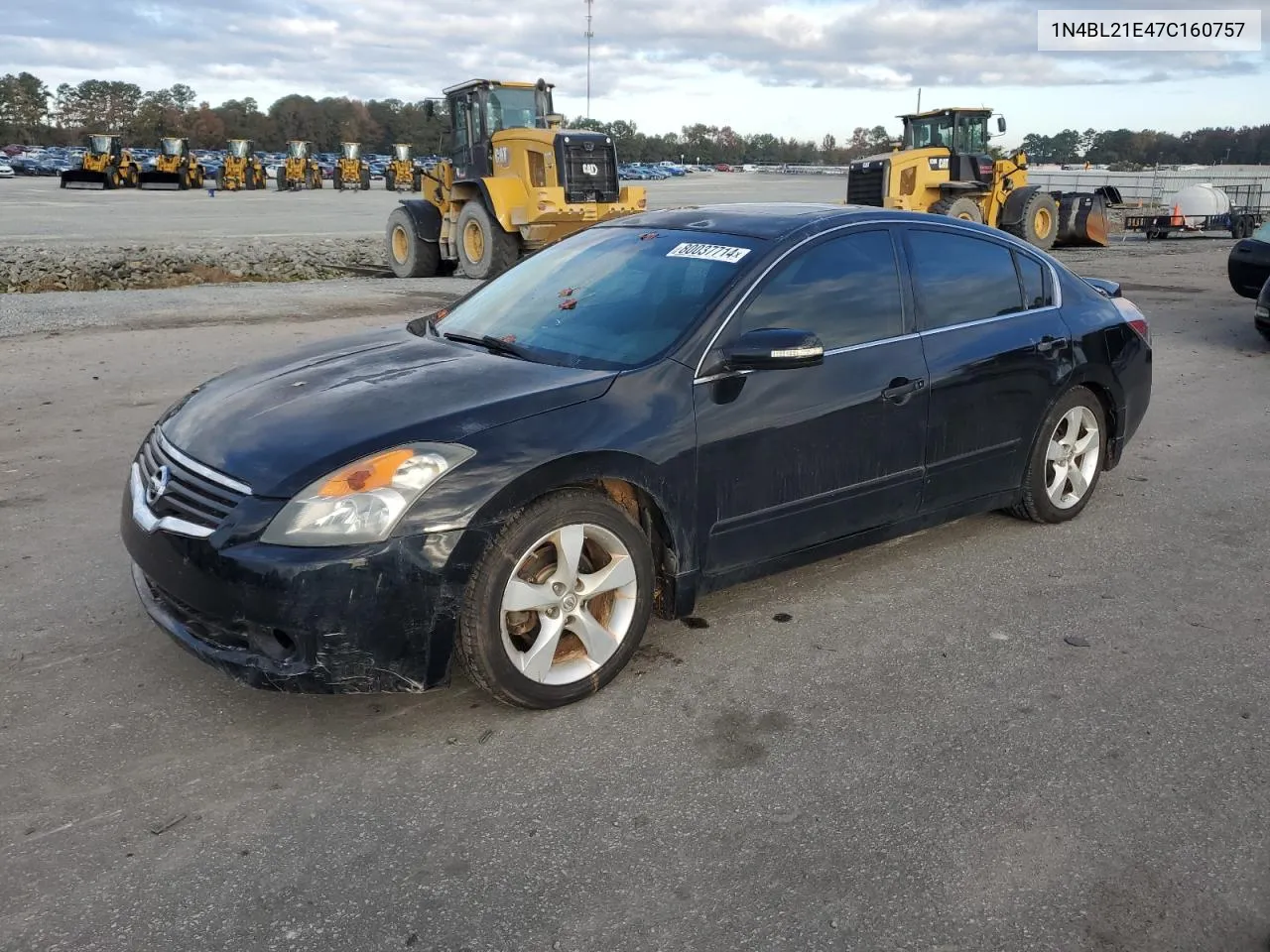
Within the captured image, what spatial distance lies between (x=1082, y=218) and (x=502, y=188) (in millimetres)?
15733

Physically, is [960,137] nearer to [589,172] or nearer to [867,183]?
[867,183]

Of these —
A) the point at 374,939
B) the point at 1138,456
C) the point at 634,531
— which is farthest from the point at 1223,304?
the point at 374,939

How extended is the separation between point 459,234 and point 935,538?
14230 mm

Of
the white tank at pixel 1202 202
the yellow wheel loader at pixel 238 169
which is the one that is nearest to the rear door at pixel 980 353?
the white tank at pixel 1202 202

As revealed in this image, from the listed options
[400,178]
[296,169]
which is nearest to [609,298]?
[296,169]

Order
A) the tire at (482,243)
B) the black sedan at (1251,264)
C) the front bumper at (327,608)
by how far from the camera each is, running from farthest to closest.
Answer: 1. the tire at (482,243)
2. the black sedan at (1251,264)
3. the front bumper at (327,608)

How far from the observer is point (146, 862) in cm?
264

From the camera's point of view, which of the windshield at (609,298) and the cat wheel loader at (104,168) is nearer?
the windshield at (609,298)

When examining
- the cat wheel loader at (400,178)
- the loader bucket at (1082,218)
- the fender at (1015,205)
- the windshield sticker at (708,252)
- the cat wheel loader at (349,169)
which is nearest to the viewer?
the windshield sticker at (708,252)

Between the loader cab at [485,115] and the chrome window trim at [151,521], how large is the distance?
14977 mm

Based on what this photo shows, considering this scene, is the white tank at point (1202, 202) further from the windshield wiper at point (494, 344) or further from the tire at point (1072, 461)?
the windshield wiper at point (494, 344)

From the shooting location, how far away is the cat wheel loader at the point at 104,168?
50188 mm

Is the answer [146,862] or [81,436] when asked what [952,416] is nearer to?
[146,862]

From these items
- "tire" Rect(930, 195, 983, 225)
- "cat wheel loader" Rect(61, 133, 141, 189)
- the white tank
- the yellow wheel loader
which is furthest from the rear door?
"cat wheel loader" Rect(61, 133, 141, 189)
